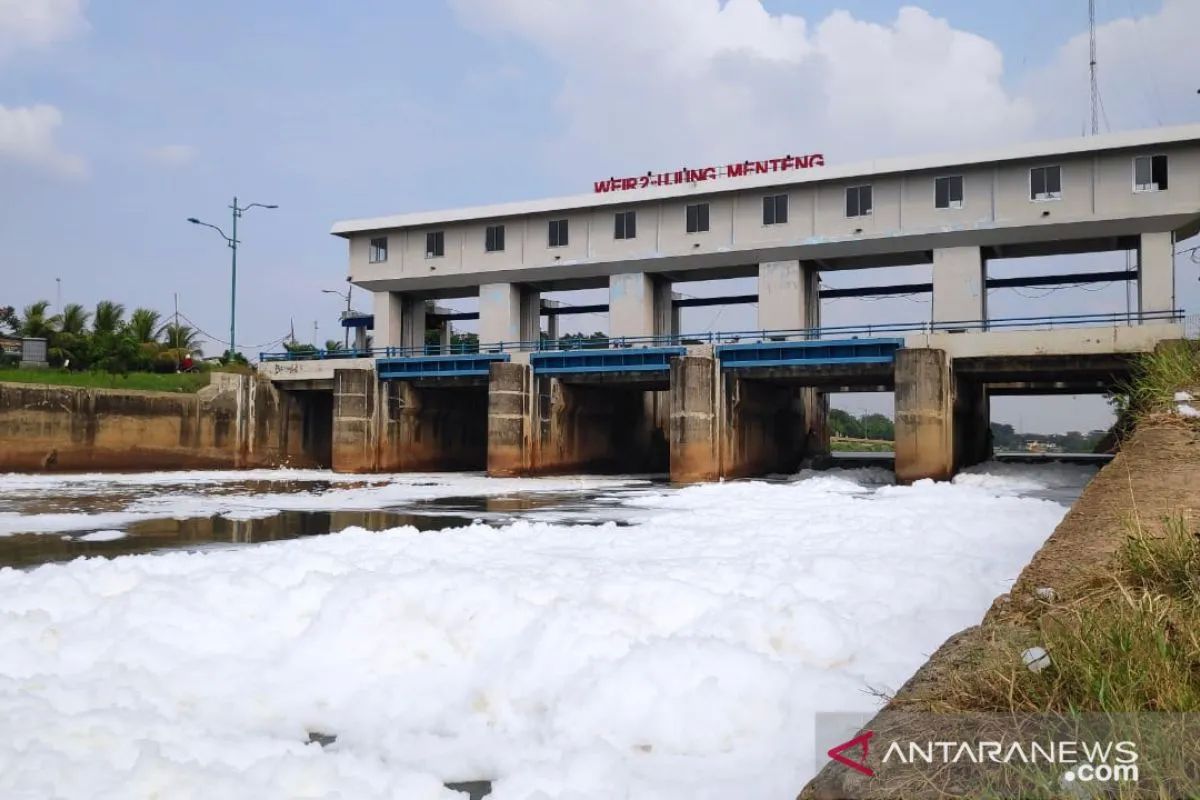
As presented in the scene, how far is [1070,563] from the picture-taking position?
670 cm

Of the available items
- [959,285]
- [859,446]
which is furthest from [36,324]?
[859,446]

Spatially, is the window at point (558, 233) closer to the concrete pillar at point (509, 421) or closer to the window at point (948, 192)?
the concrete pillar at point (509, 421)

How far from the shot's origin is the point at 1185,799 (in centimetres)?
300

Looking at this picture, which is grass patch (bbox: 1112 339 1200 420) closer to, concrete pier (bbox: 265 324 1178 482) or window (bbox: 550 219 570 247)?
concrete pier (bbox: 265 324 1178 482)

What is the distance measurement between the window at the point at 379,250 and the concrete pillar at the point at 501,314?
19.4ft

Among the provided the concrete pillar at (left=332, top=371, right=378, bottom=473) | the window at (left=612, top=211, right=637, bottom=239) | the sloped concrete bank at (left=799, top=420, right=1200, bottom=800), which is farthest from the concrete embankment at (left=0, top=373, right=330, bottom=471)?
the sloped concrete bank at (left=799, top=420, right=1200, bottom=800)

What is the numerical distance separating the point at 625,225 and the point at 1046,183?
1744cm

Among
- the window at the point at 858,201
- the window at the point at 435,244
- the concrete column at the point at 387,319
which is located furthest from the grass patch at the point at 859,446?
the window at the point at 858,201

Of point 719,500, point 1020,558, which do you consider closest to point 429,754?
point 1020,558

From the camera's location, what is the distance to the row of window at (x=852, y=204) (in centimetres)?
3192

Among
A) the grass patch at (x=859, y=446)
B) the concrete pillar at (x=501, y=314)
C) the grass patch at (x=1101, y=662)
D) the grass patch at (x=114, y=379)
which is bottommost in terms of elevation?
the grass patch at (x=859, y=446)

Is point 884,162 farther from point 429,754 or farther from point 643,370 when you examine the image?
point 429,754

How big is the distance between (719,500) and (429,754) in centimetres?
1762

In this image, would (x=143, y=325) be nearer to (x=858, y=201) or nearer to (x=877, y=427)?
(x=858, y=201)
